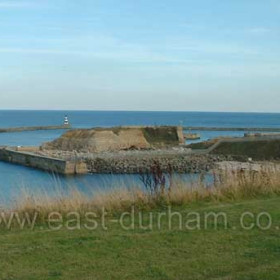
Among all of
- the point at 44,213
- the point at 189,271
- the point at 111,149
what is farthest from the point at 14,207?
the point at 111,149

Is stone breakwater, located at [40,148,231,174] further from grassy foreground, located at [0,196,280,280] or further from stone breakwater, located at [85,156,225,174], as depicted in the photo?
grassy foreground, located at [0,196,280,280]

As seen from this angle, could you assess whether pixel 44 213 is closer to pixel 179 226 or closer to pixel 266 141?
pixel 179 226

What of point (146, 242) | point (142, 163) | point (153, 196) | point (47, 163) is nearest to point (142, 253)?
point (146, 242)

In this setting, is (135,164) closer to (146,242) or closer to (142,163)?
(142,163)

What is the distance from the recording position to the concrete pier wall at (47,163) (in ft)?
152

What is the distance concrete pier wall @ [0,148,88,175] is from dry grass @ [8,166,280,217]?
35928mm

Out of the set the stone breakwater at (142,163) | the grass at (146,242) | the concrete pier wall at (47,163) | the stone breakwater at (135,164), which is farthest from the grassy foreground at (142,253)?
the concrete pier wall at (47,163)

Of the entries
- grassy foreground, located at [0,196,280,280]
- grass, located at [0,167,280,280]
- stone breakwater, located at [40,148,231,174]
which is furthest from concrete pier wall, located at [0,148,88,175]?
grassy foreground, located at [0,196,280,280]

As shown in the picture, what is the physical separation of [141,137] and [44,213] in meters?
64.1

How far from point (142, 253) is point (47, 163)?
4389 centimetres

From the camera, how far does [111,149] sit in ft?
219

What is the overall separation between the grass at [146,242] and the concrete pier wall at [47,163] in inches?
1460

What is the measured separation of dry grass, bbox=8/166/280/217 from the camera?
8.35m

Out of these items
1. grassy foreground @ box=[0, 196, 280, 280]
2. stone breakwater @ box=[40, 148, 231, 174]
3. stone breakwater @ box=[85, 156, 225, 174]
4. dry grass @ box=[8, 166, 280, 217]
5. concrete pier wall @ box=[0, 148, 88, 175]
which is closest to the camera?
grassy foreground @ box=[0, 196, 280, 280]
